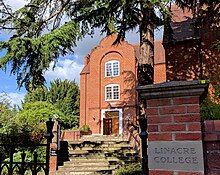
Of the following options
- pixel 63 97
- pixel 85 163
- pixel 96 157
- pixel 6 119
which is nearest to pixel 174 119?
pixel 85 163

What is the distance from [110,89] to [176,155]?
92.2 feet

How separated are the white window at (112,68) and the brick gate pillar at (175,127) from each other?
28045 mm

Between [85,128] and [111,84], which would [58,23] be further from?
[111,84]

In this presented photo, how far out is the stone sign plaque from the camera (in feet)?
9.36

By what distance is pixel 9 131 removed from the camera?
612 inches

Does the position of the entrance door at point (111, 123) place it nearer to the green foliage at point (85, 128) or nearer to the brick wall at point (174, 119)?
the green foliage at point (85, 128)

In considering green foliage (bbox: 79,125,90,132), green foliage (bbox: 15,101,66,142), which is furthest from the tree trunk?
green foliage (bbox: 79,125,90,132)

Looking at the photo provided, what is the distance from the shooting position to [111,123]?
1197 inches

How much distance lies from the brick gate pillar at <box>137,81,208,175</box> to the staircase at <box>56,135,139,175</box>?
31.8 ft

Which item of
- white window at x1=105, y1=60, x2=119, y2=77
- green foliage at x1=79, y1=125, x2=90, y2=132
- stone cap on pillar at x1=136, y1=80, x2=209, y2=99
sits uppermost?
white window at x1=105, y1=60, x2=119, y2=77

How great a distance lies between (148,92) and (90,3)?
20.4ft

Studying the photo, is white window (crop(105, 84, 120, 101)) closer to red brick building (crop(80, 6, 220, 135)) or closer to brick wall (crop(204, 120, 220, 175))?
red brick building (crop(80, 6, 220, 135))

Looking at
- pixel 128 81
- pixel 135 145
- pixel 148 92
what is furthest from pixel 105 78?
pixel 148 92

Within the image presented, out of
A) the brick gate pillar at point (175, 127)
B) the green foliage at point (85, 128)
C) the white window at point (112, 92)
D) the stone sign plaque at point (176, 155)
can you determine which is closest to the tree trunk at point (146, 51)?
the brick gate pillar at point (175, 127)
